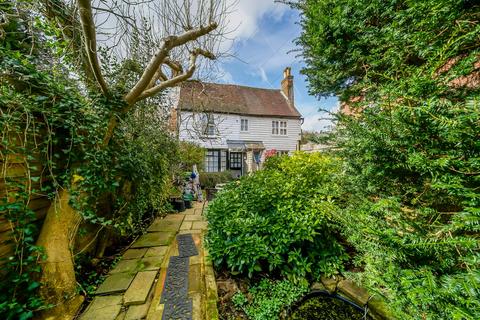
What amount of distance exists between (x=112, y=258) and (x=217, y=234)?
1.80 m

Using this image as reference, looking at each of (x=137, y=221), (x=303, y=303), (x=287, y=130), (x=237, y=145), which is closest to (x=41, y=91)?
(x=137, y=221)

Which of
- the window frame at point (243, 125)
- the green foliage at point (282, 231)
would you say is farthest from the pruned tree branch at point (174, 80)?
the window frame at point (243, 125)

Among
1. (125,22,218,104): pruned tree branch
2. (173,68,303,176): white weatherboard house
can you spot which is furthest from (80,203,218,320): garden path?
(173,68,303,176): white weatherboard house

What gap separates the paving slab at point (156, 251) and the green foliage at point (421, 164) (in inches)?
111

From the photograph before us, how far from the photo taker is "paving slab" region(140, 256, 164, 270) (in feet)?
8.57

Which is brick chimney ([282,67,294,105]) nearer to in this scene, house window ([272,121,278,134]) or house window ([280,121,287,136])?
house window ([280,121,287,136])

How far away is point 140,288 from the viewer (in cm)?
217

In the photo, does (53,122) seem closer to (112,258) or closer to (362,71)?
(112,258)

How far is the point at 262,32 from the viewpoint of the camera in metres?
4.60

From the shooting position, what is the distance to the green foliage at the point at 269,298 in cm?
181

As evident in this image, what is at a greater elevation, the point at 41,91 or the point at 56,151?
the point at 41,91

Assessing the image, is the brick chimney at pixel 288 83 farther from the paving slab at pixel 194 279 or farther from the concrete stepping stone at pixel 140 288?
the concrete stepping stone at pixel 140 288

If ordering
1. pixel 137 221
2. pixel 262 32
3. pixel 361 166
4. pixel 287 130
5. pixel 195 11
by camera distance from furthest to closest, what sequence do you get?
pixel 287 130, pixel 262 32, pixel 137 221, pixel 195 11, pixel 361 166

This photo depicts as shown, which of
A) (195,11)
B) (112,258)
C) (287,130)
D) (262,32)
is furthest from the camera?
(287,130)
